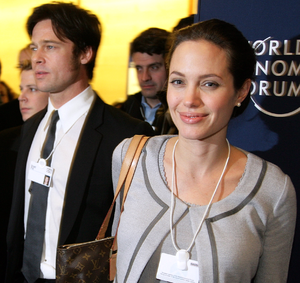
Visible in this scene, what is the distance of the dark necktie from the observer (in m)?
1.78

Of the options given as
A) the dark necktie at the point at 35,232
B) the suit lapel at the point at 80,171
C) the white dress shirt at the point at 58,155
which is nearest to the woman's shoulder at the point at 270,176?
the suit lapel at the point at 80,171

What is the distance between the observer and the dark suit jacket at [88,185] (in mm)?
1707

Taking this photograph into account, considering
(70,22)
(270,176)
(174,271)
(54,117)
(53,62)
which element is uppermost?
(70,22)

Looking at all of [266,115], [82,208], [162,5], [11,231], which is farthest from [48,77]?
[162,5]

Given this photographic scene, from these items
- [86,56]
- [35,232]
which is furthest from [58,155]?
[86,56]

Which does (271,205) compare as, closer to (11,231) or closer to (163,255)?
(163,255)

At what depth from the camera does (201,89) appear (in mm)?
1263

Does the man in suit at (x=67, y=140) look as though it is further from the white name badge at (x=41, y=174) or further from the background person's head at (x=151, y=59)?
the background person's head at (x=151, y=59)

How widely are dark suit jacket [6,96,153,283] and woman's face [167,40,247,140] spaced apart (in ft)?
1.88

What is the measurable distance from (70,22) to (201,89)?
3.63 feet

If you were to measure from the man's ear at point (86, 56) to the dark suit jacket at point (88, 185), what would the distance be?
331 millimetres

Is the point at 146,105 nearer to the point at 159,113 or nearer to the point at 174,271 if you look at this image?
the point at 159,113

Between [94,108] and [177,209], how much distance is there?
882 millimetres

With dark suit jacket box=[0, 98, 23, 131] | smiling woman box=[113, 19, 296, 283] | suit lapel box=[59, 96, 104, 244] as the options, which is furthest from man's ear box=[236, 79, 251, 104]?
dark suit jacket box=[0, 98, 23, 131]
